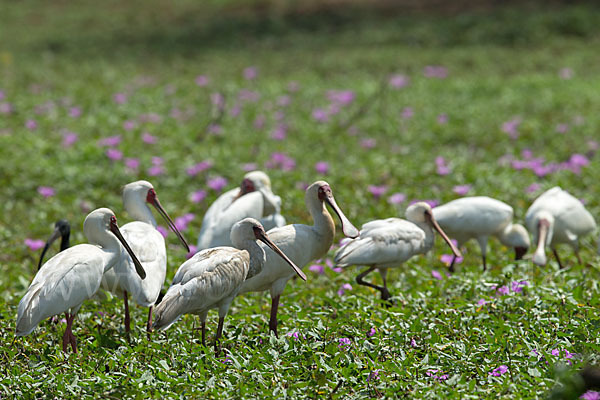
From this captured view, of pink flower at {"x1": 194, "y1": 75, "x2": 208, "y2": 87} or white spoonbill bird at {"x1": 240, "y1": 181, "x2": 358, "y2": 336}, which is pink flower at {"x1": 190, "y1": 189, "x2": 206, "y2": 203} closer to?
white spoonbill bird at {"x1": 240, "y1": 181, "x2": 358, "y2": 336}

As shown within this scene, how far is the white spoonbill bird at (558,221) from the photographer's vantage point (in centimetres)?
568

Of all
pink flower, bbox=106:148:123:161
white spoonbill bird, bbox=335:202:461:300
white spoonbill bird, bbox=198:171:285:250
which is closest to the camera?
white spoonbill bird, bbox=335:202:461:300

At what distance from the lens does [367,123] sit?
10039 mm

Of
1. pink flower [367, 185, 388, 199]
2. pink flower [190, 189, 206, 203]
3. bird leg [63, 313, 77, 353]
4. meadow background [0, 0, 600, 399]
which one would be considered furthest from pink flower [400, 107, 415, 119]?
bird leg [63, 313, 77, 353]

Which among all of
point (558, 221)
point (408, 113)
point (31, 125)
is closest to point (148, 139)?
point (31, 125)

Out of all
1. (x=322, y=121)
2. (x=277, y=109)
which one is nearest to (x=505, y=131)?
(x=322, y=121)

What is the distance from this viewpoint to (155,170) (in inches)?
306

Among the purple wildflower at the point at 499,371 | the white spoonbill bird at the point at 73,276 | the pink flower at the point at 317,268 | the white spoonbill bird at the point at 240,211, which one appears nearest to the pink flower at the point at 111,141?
the white spoonbill bird at the point at 240,211

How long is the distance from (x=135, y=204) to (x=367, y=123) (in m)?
5.50

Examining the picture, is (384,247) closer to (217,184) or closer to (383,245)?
(383,245)

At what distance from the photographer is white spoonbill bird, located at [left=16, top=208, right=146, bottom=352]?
3.71 metres

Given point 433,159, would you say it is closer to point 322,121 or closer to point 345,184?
point 345,184

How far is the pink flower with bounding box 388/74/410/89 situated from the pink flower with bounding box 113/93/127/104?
14.0 ft

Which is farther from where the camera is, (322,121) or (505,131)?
(322,121)
